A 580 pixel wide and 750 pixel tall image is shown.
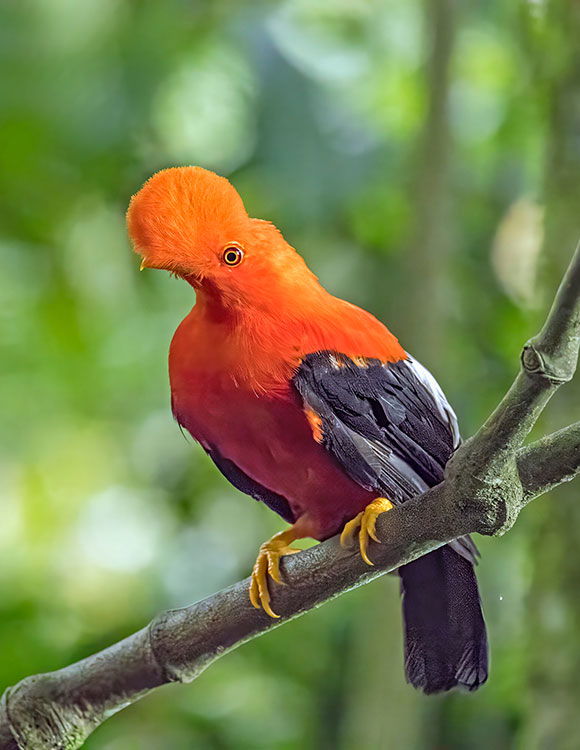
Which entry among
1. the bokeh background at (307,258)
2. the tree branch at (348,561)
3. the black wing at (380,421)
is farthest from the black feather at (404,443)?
the bokeh background at (307,258)

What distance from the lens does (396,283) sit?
7.44ft

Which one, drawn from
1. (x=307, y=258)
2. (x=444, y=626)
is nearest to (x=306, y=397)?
(x=444, y=626)

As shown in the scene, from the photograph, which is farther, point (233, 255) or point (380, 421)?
point (380, 421)

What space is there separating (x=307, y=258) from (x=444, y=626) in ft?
4.00

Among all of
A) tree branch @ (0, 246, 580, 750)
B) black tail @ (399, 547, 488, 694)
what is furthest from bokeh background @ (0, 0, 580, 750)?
tree branch @ (0, 246, 580, 750)

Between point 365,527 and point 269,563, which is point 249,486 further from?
point 365,527

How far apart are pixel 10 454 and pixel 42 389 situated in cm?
24

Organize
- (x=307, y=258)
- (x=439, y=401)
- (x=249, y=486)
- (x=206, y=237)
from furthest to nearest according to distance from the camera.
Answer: (x=307, y=258) < (x=249, y=486) < (x=439, y=401) < (x=206, y=237)

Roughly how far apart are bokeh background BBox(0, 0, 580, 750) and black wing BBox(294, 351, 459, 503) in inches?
12.3

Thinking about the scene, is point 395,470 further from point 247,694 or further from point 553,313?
point 247,694

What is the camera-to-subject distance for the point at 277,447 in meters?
1.24

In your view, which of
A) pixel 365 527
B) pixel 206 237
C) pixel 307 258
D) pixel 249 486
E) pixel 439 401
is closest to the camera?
pixel 206 237

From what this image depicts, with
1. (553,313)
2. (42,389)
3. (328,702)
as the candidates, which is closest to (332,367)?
(553,313)

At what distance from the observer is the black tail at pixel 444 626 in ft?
4.25
